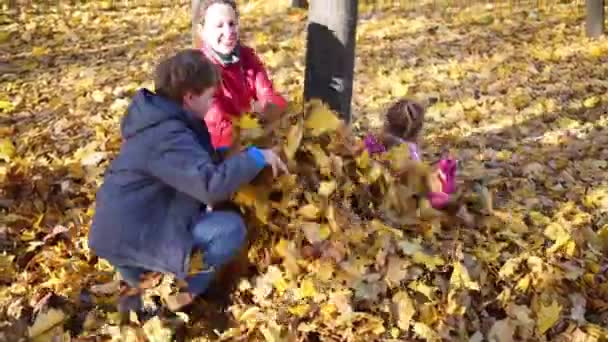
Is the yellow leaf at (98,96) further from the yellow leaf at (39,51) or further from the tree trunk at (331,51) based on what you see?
the tree trunk at (331,51)

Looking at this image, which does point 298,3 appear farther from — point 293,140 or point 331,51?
point 293,140

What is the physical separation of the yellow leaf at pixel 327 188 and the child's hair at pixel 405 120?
0.83 m

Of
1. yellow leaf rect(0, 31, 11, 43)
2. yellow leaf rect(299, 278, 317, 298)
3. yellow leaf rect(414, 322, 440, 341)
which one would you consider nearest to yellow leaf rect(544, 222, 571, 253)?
yellow leaf rect(414, 322, 440, 341)

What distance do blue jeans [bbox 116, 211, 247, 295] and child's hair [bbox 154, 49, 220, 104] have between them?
49cm

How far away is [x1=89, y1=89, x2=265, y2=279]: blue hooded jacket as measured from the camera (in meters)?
2.45

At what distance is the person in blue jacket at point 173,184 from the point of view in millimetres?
2461

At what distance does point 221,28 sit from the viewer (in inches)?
130

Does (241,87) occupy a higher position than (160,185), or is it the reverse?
(241,87)

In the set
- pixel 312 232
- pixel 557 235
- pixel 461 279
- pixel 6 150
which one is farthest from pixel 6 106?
pixel 557 235

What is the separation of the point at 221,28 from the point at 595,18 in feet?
21.5

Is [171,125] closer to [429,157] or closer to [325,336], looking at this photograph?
[325,336]

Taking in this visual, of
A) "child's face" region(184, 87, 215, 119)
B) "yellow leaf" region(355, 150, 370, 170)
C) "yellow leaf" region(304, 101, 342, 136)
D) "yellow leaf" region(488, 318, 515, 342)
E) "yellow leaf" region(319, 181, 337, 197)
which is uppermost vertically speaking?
"child's face" region(184, 87, 215, 119)

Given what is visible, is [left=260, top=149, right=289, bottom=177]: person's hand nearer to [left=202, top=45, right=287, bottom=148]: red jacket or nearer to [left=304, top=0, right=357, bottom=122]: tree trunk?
[left=202, top=45, right=287, bottom=148]: red jacket

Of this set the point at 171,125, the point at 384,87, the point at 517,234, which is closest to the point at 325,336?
the point at 171,125
